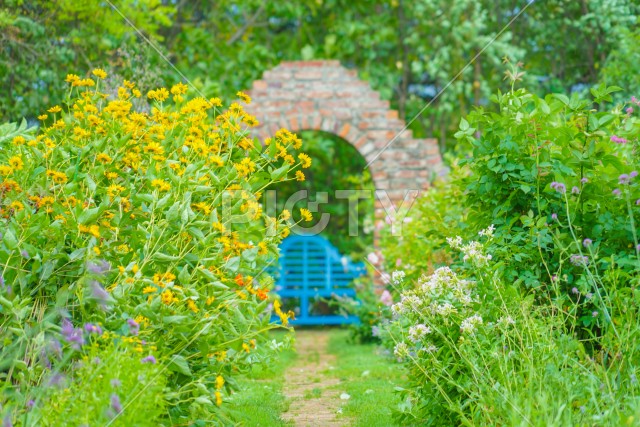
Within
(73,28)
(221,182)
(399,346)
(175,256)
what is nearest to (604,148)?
(399,346)

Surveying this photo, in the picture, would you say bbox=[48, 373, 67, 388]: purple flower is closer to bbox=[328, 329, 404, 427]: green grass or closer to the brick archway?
bbox=[328, 329, 404, 427]: green grass

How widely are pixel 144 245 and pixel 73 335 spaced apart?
0.55 metres

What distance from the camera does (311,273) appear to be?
35.9 ft

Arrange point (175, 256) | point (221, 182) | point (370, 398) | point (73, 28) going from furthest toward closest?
1. point (73, 28)
2. point (370, 398)
3. point (221, 182)
4. point (175, 256)

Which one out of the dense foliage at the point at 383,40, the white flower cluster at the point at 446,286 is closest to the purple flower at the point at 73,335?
the white flower cluster at the point at 446,286

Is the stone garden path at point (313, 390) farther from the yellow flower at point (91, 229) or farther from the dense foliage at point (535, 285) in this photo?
the yellow flower at point (91, 229)

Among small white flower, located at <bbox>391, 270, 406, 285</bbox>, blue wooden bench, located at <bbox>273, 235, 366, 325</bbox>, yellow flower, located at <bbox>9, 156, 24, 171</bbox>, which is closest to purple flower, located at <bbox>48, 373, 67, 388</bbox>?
yellow flower, located at <bbox>9, 156, 24, 171</bbox>

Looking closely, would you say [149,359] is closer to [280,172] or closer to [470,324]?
[280,172]

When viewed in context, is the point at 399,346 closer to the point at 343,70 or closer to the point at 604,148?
the point at 604,148

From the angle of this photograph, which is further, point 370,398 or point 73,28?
point 73,28

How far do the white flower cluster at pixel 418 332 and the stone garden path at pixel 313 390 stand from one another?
0.91m

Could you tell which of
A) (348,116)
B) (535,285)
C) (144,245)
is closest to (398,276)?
(535,285)

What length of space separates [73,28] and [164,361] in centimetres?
635

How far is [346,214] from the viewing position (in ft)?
41.3
